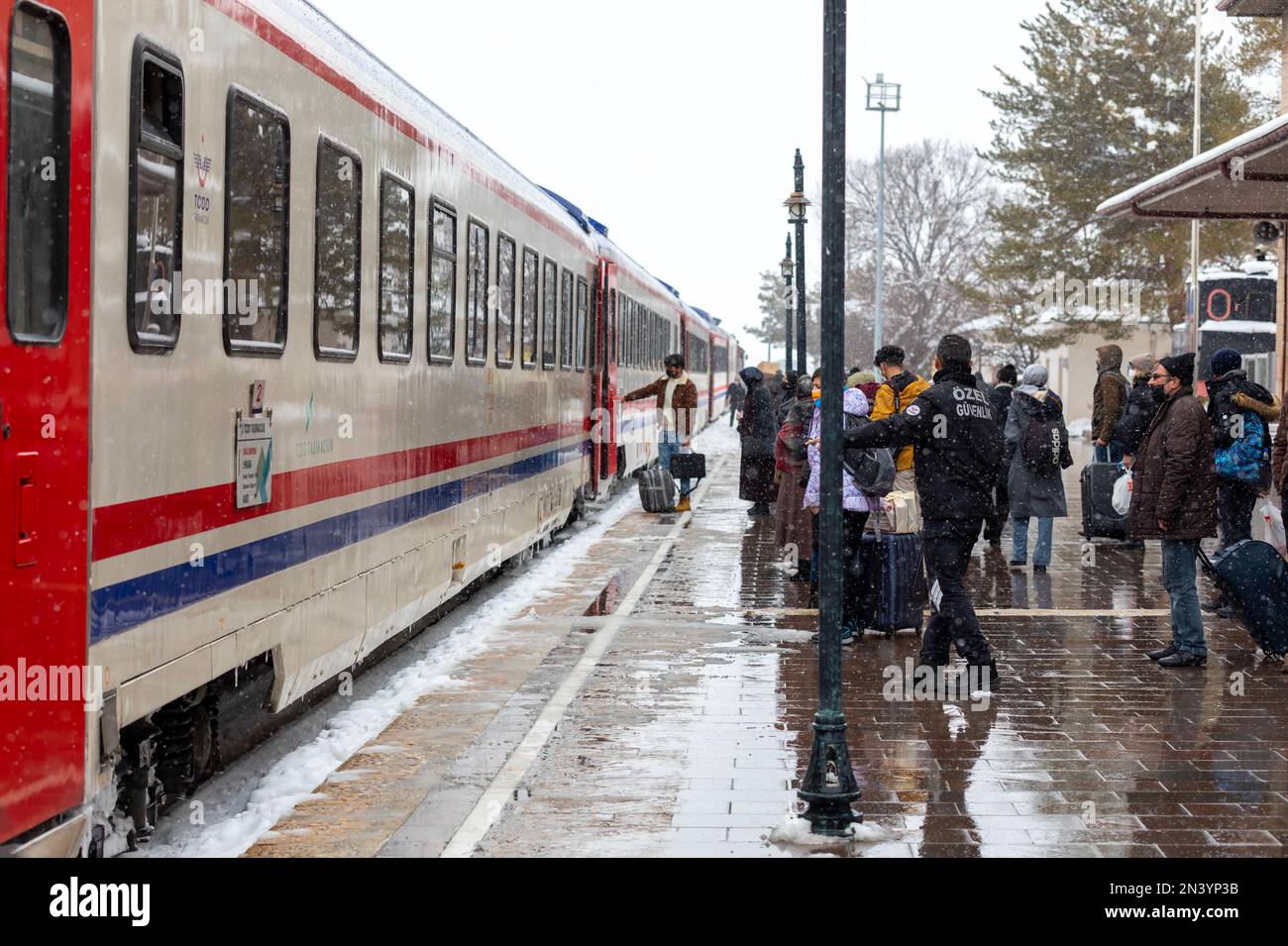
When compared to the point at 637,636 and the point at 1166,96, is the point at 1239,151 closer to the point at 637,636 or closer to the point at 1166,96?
the point at 637,636

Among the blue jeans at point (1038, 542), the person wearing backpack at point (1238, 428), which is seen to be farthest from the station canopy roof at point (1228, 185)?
the blue jeans at point (1038, 542)

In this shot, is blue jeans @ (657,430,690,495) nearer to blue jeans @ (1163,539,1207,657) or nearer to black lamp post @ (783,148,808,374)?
black lamp post @ (783,148,808,374)

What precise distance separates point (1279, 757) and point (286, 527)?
454 cm

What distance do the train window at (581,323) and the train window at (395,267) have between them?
26.9 ft

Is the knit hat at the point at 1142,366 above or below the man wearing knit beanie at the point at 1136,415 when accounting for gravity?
above

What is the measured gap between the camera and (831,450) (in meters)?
6.55

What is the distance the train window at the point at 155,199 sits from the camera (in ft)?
17.9

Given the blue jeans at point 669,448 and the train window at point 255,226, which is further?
the blue jeans at point 669,448

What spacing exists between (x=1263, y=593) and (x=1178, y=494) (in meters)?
0.87

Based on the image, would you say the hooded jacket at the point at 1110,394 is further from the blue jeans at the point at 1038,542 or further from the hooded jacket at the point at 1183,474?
the hooded jacket at the point at 1183,474

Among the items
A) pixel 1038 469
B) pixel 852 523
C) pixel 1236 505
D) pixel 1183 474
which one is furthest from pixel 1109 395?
pixel 1183 474

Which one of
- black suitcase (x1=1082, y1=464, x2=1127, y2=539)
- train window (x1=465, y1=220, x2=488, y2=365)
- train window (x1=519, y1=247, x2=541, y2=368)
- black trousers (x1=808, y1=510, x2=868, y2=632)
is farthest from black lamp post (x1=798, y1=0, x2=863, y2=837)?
black suitcase (x1=1082, y1=464, x2=1127, y2=539)

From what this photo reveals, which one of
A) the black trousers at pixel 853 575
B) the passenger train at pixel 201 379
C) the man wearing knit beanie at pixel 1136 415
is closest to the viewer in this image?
the passenger train at pixel 201 379

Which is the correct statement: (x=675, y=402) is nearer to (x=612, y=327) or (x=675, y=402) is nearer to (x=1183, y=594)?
(x=612, y=327)
